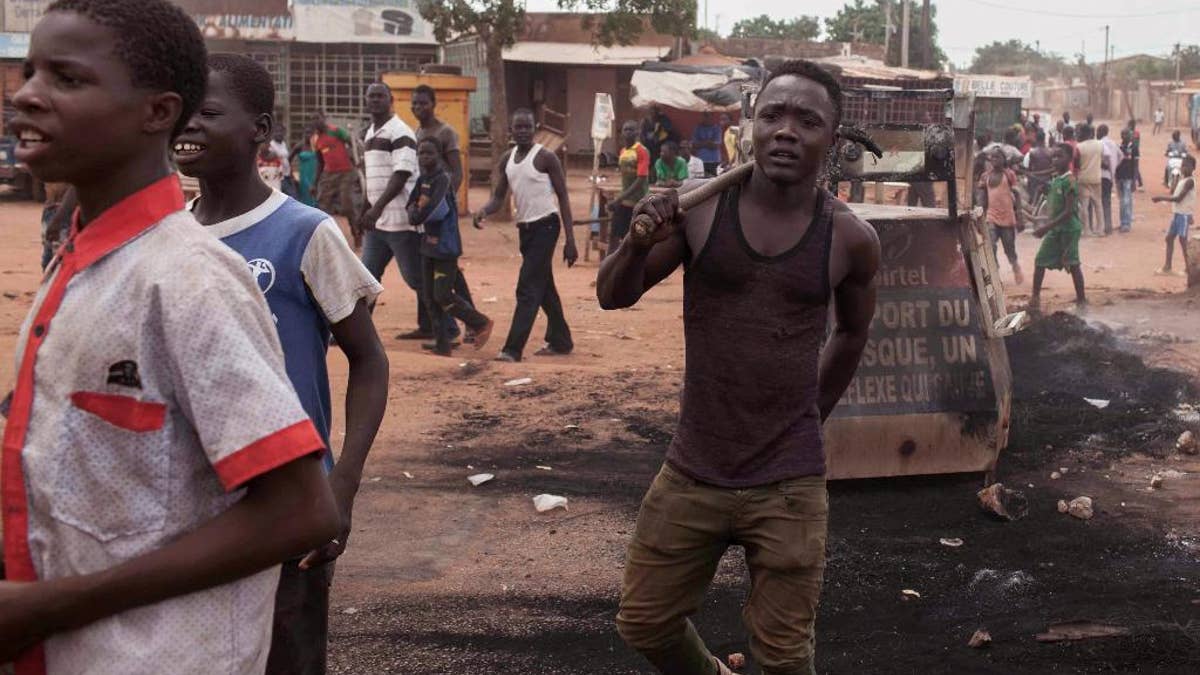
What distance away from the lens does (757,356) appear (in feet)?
11.4

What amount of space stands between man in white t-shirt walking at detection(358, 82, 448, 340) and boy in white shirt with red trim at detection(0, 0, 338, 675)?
8134 mm

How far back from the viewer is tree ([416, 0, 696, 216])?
21.6 metres

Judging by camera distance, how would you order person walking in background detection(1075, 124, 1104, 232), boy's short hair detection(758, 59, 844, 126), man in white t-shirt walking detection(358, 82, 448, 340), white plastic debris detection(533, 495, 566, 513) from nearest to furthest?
boy's short hair detection(758, 59, 844, 126)
white plastic debris detection(533, 495, 566, 513)
man in white t-shirt walking detection(358, 82, 448, 340)
person walking in background detection(1075, 124, 1104, 232)

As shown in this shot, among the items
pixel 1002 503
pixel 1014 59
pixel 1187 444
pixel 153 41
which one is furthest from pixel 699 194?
pixel 1014 59

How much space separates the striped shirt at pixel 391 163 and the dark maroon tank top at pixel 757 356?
6563 millimetres

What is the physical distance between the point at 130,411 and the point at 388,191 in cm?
825

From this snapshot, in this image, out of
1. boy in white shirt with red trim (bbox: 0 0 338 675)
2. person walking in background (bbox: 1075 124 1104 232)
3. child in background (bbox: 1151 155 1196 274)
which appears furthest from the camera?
person walking in background (bbox: 1075 124 1104 232)

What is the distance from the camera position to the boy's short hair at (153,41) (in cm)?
170

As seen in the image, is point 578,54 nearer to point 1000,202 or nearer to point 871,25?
point 1000,202

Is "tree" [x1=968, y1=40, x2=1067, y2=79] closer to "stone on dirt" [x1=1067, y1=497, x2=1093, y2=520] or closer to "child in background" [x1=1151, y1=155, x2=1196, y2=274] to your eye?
"child in background" [x1=1151, y1=155, x2=1196, y2=274]

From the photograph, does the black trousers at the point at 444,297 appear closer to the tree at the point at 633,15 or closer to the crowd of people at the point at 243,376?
the crowd of people at the point at 243,376

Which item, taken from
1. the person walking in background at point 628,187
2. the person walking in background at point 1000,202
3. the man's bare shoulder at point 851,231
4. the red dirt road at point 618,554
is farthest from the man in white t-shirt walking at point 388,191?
the person walking in background at point 1000,202

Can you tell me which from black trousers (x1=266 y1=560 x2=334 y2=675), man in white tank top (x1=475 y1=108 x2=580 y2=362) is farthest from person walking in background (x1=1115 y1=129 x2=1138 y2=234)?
black trousers (x1=266 y1=560 x2=334 y2=675)

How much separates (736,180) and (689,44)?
33244 mm
